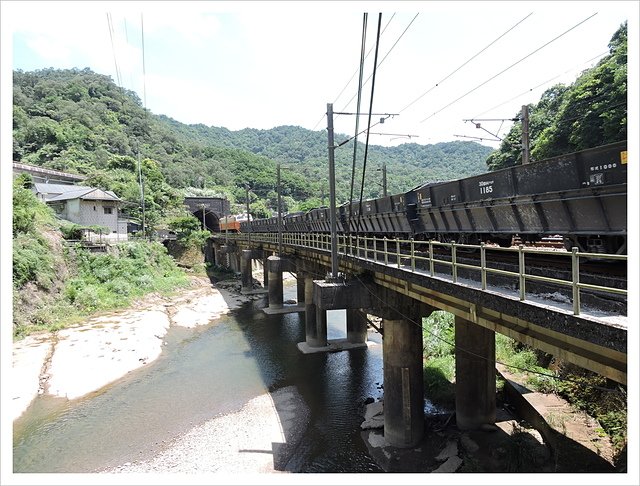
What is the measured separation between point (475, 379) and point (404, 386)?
8.14 ft

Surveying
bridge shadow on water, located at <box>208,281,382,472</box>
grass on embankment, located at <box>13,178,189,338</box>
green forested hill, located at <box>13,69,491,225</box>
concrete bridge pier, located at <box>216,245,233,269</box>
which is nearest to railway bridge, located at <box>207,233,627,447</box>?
bridge shadow on water, located at <box>208,281,382,472</box>

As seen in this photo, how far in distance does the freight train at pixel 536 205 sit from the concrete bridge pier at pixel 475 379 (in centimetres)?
324

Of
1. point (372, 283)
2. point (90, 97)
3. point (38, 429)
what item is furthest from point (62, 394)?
point (90, 97)

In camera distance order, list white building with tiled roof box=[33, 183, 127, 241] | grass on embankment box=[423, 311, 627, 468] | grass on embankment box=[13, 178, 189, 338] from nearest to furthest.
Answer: grass on embankment box=[423, 311, 627, 468] < grass on embankment box=[13, 178, 189, 338] < white building with tiled roof box=[33, 183, 127, 241]

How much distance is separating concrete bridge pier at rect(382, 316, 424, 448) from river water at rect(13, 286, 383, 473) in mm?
1311

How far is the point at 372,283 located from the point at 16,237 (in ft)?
91.3

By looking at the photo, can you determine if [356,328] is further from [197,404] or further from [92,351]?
[92,351]

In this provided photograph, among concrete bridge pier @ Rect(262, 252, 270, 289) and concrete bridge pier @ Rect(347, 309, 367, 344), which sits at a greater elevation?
concrete bridge pier @ Rect(262, 252, 270, 289)

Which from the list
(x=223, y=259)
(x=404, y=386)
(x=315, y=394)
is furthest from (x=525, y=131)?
(x=223, y=259)

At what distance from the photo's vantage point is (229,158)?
6604 inches

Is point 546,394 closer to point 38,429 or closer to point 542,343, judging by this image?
point 542,343

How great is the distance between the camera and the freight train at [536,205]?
27.2 feet

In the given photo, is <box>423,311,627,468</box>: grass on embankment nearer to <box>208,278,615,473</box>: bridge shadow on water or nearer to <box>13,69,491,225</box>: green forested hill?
<box>208,278,615,473</box>: bridge shadow on water

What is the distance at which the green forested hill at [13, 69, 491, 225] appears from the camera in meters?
81.0
